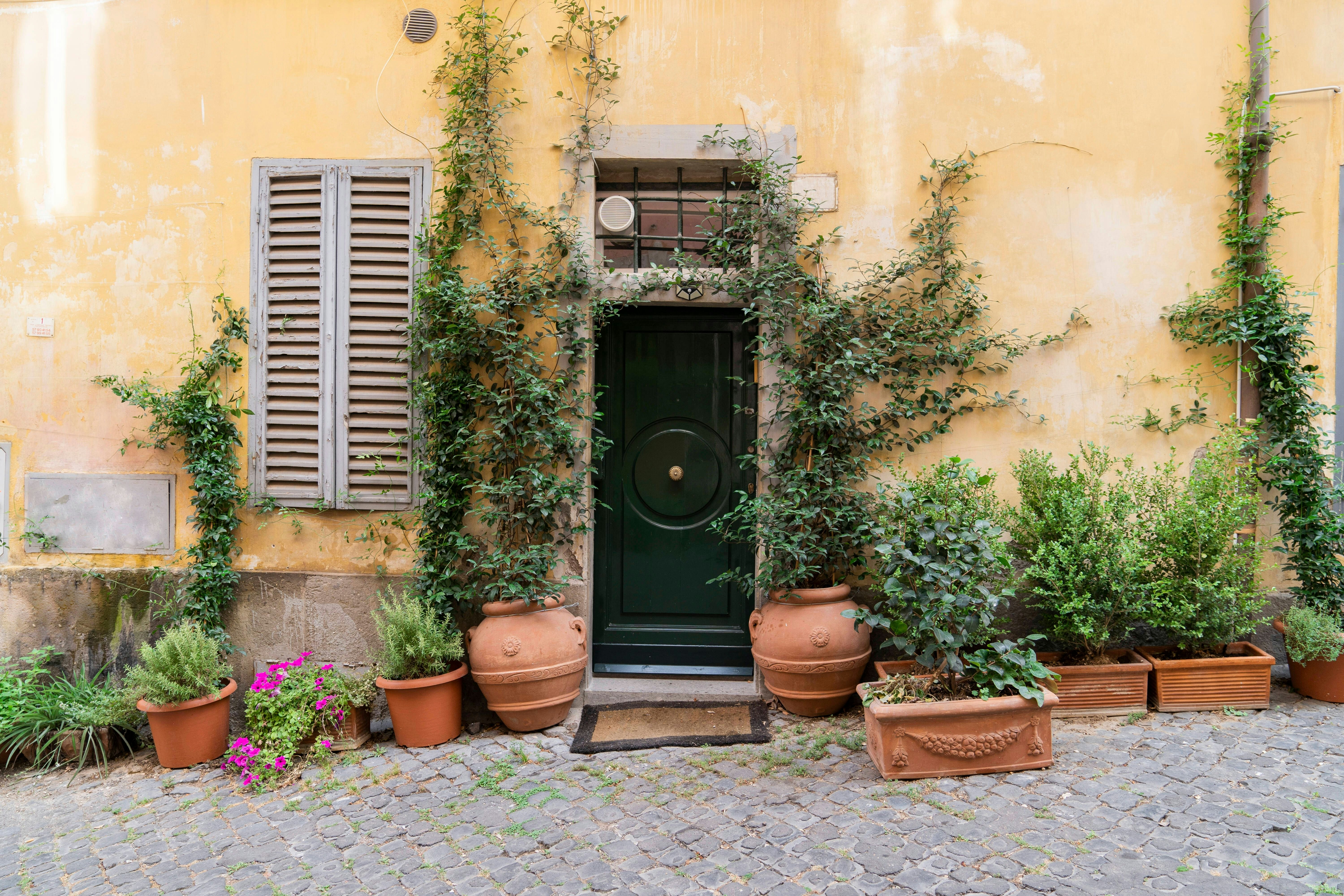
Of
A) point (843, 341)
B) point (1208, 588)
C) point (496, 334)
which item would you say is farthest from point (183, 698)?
point (1208, 588)

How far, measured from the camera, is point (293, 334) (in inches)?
185

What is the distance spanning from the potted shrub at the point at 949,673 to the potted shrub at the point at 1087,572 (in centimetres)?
40

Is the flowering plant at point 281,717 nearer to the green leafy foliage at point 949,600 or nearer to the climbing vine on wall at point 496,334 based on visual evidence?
the climbing vine on wall at point 496,334

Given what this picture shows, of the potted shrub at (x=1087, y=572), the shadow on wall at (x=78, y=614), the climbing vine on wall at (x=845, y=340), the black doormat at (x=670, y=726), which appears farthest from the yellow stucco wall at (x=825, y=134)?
the black doormat at (x=670, y=726)

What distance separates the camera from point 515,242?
4.57 m

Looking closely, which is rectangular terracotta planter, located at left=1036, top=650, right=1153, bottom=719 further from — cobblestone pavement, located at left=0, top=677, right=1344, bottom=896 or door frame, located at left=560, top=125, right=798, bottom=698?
door frame, located at left=560, top=125, right=798, bottom=698

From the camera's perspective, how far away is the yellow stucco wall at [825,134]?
14.8 ft

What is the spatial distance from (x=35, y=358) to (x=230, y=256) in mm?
1394

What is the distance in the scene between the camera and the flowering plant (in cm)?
391

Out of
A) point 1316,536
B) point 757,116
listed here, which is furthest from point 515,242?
point 1316,536

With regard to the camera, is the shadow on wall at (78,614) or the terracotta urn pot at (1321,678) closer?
the terracotta urn pot at (1321,678)

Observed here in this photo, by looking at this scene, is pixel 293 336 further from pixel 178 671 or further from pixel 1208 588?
pixel 1208 588

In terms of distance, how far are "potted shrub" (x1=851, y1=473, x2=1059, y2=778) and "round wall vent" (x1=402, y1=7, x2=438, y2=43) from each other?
3.79 metres

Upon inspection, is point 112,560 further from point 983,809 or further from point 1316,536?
point 1316,536
